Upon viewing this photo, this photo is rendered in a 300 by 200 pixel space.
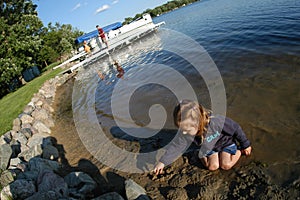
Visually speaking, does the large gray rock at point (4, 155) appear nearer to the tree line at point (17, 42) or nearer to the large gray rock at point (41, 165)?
the large gray rock at point (41, 165)

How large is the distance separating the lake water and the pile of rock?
5.88ft

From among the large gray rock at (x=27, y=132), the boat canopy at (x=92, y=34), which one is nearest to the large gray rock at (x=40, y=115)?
the large gray rock at (x=27, y=132)

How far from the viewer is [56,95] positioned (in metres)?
14.6

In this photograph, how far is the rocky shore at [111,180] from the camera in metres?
4.02

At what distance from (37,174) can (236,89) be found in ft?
18.9

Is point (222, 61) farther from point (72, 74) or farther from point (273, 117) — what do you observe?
point (72, 74)

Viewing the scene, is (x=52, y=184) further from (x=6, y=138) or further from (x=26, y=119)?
(x=26, y=119)

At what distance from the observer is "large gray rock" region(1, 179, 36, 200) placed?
4.82 metres

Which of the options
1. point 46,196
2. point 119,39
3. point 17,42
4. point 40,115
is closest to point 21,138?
point 40,115

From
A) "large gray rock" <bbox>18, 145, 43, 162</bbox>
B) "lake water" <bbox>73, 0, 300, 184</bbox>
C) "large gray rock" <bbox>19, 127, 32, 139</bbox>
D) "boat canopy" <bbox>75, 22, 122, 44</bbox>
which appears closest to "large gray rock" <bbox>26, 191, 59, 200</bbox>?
"large gray rock" <bbox>18, 145, 43, 162</bbox>

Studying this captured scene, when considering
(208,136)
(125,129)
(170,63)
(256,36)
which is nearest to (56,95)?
(170,63)

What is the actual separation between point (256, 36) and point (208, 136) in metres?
9.00

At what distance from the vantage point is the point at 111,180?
514 centimetres

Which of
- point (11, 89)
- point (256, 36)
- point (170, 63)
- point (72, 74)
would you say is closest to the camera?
point (256, 36)
